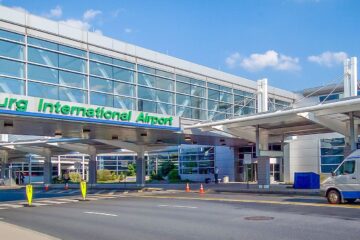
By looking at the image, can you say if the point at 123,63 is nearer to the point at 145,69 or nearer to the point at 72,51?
the point at 145,69

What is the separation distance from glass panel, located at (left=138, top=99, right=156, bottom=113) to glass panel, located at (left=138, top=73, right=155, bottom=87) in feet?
4.27

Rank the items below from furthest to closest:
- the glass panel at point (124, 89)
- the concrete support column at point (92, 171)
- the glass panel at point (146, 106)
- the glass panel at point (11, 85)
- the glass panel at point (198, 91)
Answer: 1. the concrete support column at point (92, 171)
2. the glass panel at point (198, 91)
3. the glass panel at point (146, 106)
4. the glass panel at point (124, 89)
5. the glass panel at point (11, 85)

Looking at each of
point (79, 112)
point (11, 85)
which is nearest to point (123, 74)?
point (79, 112)

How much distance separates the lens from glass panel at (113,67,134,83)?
3256 cm

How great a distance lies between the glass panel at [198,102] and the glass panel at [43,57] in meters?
13.1

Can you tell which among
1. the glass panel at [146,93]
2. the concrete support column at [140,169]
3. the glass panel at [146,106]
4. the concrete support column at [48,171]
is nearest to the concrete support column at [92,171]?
the concrete support column at [140,169]

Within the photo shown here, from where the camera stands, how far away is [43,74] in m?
27.9

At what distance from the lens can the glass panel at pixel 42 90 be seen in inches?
1065

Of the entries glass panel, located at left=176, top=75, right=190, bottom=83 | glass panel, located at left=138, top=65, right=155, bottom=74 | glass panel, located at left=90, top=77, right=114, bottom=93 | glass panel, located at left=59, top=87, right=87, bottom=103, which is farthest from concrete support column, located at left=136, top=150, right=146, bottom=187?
glass panel, located at left=59, top=87, right=87, bottom=103

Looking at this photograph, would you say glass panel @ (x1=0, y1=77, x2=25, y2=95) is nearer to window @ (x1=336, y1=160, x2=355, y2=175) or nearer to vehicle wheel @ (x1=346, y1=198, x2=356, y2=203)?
window @ (x1=336, y1=160, x2=355, y2=175)

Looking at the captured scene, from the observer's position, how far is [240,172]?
57.3 metres

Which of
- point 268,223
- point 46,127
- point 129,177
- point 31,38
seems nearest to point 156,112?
point 46,127

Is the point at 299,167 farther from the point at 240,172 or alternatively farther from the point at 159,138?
the point at 159,138

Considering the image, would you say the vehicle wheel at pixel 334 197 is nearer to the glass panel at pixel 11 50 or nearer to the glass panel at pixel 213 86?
the glass panel at pixel 11 50
